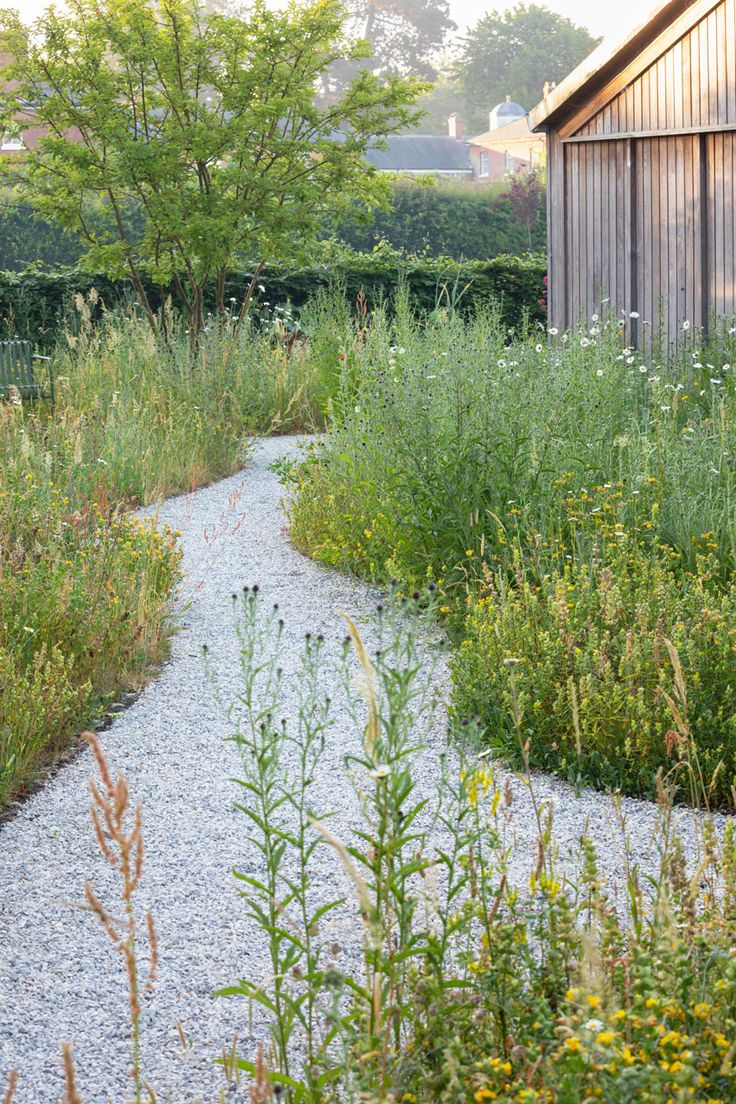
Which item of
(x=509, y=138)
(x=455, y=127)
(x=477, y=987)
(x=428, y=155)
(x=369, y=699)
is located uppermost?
(x=455, y=127)

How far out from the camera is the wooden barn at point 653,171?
9719 millimetres

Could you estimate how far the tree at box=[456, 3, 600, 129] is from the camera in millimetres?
62062

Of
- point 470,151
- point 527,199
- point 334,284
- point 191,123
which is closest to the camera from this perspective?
point 191,123

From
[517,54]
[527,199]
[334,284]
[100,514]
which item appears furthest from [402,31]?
[100,514]

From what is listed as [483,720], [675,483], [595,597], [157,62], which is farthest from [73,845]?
[157,62]

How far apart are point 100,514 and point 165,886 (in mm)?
3268

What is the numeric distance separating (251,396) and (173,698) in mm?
7158

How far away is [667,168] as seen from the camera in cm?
1016

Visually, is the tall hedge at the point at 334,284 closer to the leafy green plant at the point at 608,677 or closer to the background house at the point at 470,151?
the leafy green plant at the point at 608,677

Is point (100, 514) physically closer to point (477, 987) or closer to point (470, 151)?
point (477, 987)

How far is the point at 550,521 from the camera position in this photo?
586 centimetres

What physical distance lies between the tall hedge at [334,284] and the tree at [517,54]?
47.3m

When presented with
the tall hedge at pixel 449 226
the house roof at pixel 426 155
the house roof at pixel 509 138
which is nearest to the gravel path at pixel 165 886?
the tall hedge at pixel 449 226

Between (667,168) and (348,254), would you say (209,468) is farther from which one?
(348,254)
